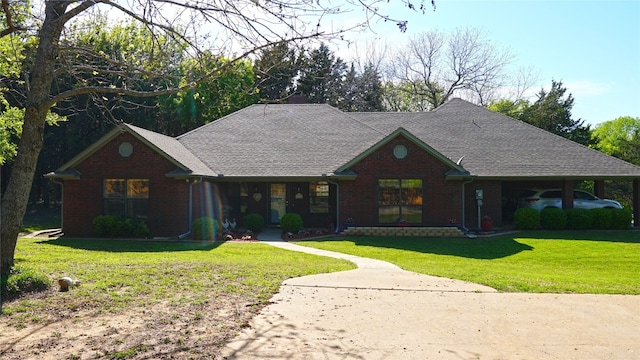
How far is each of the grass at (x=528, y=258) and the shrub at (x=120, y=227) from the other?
5.93m

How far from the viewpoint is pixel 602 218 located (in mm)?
21031

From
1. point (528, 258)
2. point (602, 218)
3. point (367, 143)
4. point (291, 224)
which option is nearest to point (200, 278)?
point (528, 258)

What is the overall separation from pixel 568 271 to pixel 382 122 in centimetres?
1614

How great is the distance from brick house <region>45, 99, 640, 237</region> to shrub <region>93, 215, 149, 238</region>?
0.53 metres

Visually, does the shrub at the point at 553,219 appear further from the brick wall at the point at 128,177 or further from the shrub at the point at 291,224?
the brick wall at the point at 128,177

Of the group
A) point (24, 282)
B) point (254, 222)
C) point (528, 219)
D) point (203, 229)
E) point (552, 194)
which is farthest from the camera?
point (552, 194)

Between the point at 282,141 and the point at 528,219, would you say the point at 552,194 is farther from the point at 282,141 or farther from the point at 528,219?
the point at 282,141

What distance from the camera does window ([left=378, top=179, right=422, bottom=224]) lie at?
2073 centimetres

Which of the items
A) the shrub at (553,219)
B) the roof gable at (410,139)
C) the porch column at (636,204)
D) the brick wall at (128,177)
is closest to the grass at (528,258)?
the shrub at (553,219)

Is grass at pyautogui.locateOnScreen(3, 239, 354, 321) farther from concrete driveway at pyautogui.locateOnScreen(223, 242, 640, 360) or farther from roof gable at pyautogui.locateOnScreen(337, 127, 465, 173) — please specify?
roof gable at pyautogui.locateOnScreen(337, 127, 465, 173)

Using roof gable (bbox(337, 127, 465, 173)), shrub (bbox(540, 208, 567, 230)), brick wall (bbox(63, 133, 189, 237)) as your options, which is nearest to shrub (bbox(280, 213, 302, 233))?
roof gable (bbox(337, 127, 465, 173))

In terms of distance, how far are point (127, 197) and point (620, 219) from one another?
1955 cm

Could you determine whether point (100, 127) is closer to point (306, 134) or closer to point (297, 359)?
point (306, 134)

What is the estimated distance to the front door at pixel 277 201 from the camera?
22.8 meters
